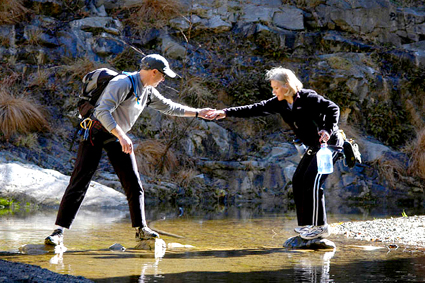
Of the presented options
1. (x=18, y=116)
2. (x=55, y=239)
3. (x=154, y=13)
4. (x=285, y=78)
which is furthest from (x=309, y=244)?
(x=154, y=13)

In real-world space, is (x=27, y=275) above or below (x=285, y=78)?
below

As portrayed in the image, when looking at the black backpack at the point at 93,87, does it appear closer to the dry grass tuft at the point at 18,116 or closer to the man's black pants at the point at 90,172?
the man's black pants at the point at 90,172

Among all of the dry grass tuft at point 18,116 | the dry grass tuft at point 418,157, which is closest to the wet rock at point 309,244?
the dry grass tuft at point 18,116

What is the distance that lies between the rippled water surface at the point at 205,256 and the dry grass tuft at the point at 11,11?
28.1 feet

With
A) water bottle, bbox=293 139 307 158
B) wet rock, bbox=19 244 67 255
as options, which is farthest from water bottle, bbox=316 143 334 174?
wet rock, bbox=19 244 67 255

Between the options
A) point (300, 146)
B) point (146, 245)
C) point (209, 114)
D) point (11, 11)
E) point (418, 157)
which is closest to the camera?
point (146, 245)

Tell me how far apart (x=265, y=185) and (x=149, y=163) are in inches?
110

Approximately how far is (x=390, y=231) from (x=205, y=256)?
2.85m

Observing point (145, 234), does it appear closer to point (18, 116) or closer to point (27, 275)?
point (27, 275)

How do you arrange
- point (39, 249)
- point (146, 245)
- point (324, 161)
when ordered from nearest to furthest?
point (39, 249)
point (146, 245)
point (324, 161)

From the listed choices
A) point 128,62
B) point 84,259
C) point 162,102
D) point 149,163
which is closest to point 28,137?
point 149,163

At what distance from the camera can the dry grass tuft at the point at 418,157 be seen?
42.8ft

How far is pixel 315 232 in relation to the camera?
5406 millimetres

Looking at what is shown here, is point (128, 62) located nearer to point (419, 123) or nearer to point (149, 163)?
point (149, 163)
